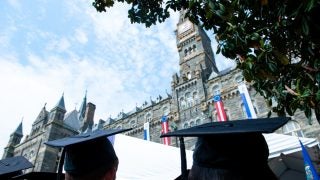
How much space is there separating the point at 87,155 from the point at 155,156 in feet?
15.9

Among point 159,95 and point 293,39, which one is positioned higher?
point 159,95

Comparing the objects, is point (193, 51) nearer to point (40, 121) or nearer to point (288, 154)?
point (288, 154)

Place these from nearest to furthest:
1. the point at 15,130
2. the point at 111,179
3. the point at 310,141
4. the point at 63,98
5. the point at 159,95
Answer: the point at 111,179 < the point at 310,141 < the point at 159,95 < the point at 63,98 < the point at 15,130

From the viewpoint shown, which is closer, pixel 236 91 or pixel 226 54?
pixel 226 54

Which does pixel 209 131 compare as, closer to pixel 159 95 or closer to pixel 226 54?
pixel 226 54

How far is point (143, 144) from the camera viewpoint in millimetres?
8172

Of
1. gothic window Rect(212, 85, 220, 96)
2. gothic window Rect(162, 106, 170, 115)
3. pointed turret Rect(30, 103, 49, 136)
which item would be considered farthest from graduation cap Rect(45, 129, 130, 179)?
pointed turret Rect(30, 103, 49, 136)

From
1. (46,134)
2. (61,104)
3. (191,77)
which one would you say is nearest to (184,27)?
(191,77)

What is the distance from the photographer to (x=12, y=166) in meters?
5.53

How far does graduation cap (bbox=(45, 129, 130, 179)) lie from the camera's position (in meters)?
2.74

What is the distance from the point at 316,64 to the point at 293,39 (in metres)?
0.59

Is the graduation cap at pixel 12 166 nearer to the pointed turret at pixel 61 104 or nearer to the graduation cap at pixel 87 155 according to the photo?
the graduation cap at pixel 87 155

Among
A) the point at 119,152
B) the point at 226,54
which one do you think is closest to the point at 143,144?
the point at 119,152

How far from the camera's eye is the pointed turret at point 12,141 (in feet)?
121
